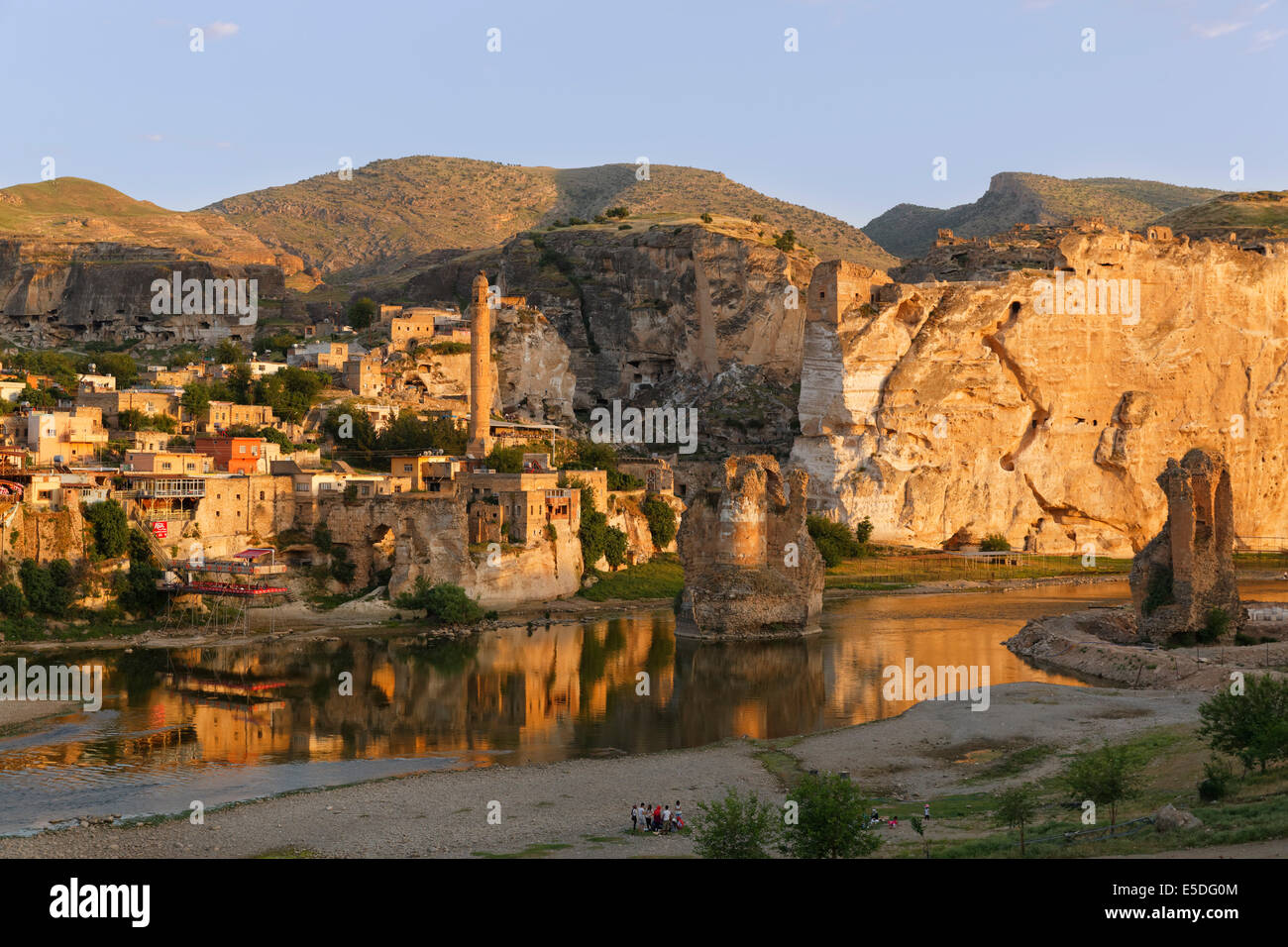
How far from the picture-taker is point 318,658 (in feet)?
127

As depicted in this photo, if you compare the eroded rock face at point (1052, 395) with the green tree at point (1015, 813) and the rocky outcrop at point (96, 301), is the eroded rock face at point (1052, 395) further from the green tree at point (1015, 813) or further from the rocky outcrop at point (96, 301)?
the green tree at point (1015, 813)

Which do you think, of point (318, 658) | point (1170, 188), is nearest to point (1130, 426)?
point (318, 658)

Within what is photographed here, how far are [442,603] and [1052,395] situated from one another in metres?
41.2

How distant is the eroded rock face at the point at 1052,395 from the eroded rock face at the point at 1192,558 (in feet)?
96.7

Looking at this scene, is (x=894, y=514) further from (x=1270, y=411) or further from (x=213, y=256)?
(x=213, y=256)

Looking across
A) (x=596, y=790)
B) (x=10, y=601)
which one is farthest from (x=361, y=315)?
(x=596, y=790)

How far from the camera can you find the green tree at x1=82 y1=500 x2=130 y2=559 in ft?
136

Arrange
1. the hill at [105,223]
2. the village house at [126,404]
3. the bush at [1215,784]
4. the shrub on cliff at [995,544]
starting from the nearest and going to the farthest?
1. the bush at [1215,784]
2. the village house at [126,404]
3. the shrub on cliff at [995,544]
4. the hill at [105,223]

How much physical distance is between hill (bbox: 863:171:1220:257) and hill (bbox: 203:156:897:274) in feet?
44.1

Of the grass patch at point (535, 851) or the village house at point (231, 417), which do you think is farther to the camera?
the village house at point (231, 417)

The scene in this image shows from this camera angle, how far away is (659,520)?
60.1 m

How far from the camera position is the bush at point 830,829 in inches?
627

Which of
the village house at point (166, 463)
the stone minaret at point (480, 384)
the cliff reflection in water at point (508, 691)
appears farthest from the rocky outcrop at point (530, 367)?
the cliff reflection in water at point (508, 691)

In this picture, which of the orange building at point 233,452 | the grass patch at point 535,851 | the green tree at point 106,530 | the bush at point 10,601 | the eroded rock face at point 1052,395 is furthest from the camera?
the eroded rock face at point 1052,395
